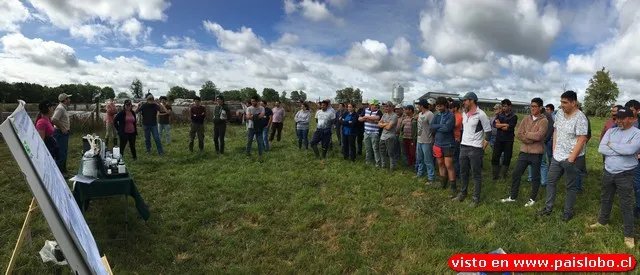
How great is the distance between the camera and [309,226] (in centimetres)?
474

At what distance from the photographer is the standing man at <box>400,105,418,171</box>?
7488 millimetres

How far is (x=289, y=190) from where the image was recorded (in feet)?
20.7

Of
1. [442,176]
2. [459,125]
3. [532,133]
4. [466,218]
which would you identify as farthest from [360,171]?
→ [532,133]

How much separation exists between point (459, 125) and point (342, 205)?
246 cm

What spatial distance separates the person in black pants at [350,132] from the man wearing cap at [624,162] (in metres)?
5.11

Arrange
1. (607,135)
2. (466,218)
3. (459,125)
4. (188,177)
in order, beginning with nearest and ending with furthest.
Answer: (607,135), (466,218), (459,125), (188,177)

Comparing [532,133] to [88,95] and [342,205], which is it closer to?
[342,205]

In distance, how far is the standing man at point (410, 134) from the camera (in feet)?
24.6

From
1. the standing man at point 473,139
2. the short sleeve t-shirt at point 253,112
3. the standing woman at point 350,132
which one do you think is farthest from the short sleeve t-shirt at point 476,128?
the short sleeve t-shirt at point 253,112

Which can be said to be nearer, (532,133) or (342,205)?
(532,133)

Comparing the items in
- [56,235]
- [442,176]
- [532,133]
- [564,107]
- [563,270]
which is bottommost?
[563,270]

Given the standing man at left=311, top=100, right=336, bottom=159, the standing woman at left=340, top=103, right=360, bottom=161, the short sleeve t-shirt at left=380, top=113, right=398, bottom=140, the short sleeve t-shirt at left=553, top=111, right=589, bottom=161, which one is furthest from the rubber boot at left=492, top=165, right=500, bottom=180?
the standing man at left=311, top=100, right=336, bottom=159

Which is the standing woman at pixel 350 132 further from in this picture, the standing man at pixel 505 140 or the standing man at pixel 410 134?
the standing man at pixel 505 140

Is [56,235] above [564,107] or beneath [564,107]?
beneath
